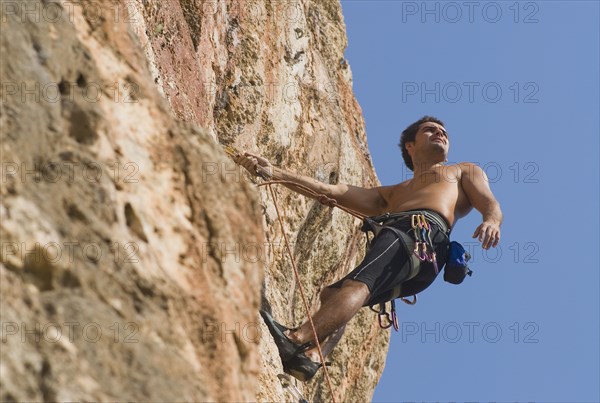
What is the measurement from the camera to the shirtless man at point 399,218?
20.0ft

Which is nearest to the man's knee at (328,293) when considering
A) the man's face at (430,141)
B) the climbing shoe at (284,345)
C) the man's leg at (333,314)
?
the man's leg at (333,314)

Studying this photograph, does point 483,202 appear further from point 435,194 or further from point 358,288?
point 358,288

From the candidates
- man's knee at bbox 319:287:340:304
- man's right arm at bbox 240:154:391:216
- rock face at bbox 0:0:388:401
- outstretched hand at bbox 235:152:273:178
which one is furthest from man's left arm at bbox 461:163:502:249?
rock face at bbox 0:0:388:401

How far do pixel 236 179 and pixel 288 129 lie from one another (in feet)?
14.9

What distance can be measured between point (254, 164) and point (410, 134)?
5.97ft

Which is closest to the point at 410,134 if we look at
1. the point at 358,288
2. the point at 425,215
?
the point at 425,215

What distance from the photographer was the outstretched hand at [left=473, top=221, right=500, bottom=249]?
6.84 metres

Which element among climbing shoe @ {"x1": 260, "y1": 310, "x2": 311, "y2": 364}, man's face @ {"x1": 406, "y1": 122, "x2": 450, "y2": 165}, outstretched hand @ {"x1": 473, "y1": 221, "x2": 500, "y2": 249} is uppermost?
man's face @ {"x1": 406, "y1": 122, "x2": 450, "y2": 165}

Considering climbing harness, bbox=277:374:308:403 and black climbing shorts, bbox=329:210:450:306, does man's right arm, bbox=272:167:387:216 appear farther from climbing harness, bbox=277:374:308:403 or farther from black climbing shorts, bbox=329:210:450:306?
climbing harness, bbox=277:374:308:403

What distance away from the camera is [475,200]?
24.4ft

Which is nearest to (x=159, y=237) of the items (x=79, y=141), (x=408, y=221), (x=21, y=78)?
(x=79, y=141)

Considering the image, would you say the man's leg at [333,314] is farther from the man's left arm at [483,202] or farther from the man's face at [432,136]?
the man's face at [432,136]

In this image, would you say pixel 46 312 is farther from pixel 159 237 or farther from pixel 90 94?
pixel 90 94

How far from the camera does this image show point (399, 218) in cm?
691
